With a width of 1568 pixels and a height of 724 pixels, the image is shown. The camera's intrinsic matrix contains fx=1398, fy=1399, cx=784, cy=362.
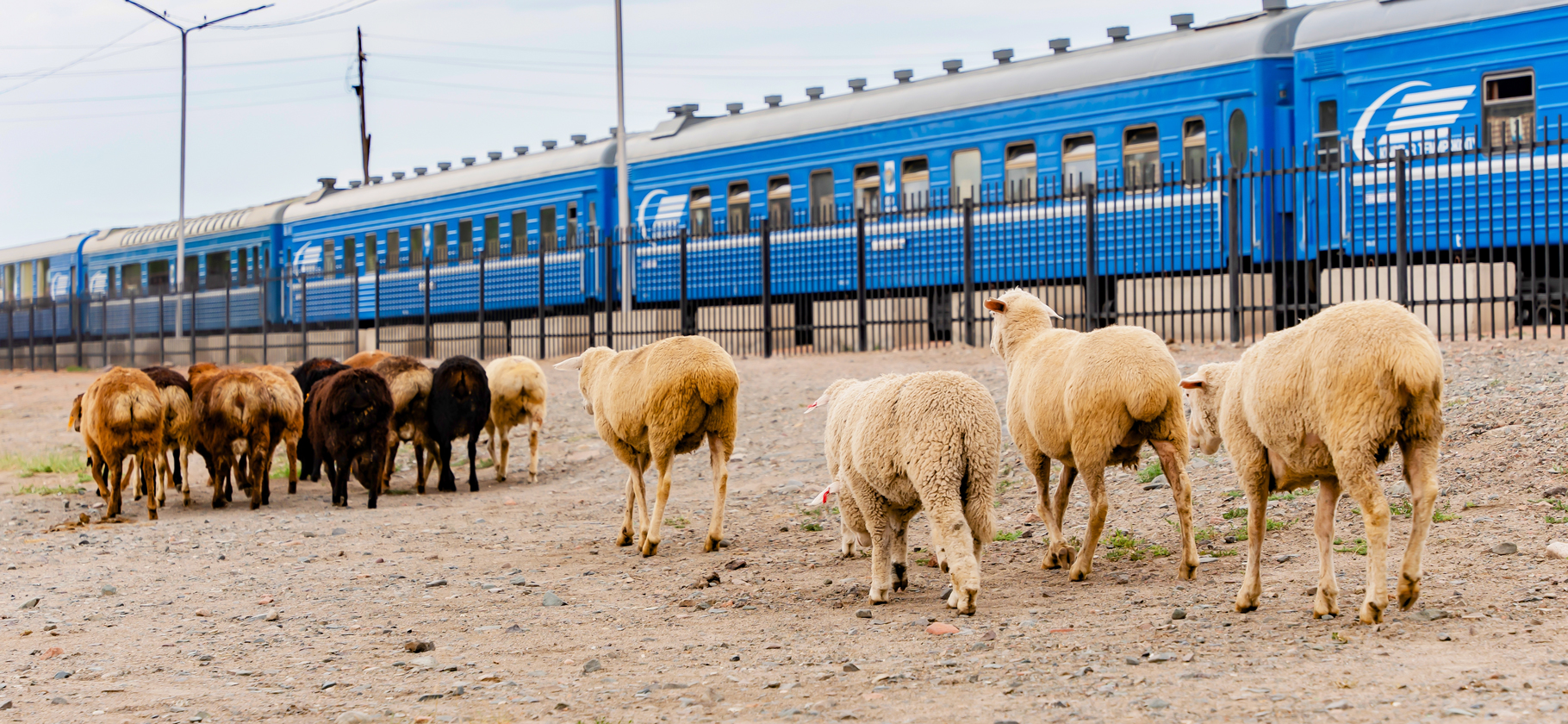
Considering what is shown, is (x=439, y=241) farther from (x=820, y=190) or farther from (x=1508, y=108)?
(x=1508, y=108)

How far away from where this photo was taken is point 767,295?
20.8 metres

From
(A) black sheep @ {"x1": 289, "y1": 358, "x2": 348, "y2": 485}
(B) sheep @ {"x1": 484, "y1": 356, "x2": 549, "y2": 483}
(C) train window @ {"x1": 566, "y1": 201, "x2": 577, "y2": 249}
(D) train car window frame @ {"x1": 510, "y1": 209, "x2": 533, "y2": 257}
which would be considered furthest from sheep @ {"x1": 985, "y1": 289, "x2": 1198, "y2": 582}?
(D) train car window frame @ {"x1": 510, "y1": 209, "x2": 533, "y2": 257}

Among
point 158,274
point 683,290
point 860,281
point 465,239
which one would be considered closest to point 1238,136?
point 860,281

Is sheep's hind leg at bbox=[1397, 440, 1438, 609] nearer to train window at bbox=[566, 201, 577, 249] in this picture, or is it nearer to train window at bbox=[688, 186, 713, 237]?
train window at bbox=[688, 186, 713, 237]

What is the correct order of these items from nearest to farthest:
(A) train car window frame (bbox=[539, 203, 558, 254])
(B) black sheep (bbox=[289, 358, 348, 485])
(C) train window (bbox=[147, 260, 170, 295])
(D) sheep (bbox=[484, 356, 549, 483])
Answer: (D) sheep (bbox=[484, 356, 549, 483]) < (B) black sheep (bbox=[289, 358, 348, 485]) < (A) train car window frame (bbox=[539, 203, 558, 254]) < (C) train window (bbox=[147, 260, 170, 295])

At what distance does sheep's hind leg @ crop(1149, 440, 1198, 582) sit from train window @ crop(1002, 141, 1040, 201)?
442 inches

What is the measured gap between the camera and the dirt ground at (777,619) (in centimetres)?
495

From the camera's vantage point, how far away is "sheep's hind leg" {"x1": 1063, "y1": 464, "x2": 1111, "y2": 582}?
698 centimetres

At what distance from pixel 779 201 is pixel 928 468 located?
1542 cm

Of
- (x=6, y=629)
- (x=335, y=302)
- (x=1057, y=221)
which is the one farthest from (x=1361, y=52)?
(x=335, y=302)

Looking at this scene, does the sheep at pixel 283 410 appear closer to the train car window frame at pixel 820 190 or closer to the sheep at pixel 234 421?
the sheep at pixel 234 421

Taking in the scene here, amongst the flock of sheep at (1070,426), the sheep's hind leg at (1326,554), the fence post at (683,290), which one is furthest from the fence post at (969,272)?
the sheep's hind leg at (1326,554)

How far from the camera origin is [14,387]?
1118 inches

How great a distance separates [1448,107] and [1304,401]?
1085 centimetres
